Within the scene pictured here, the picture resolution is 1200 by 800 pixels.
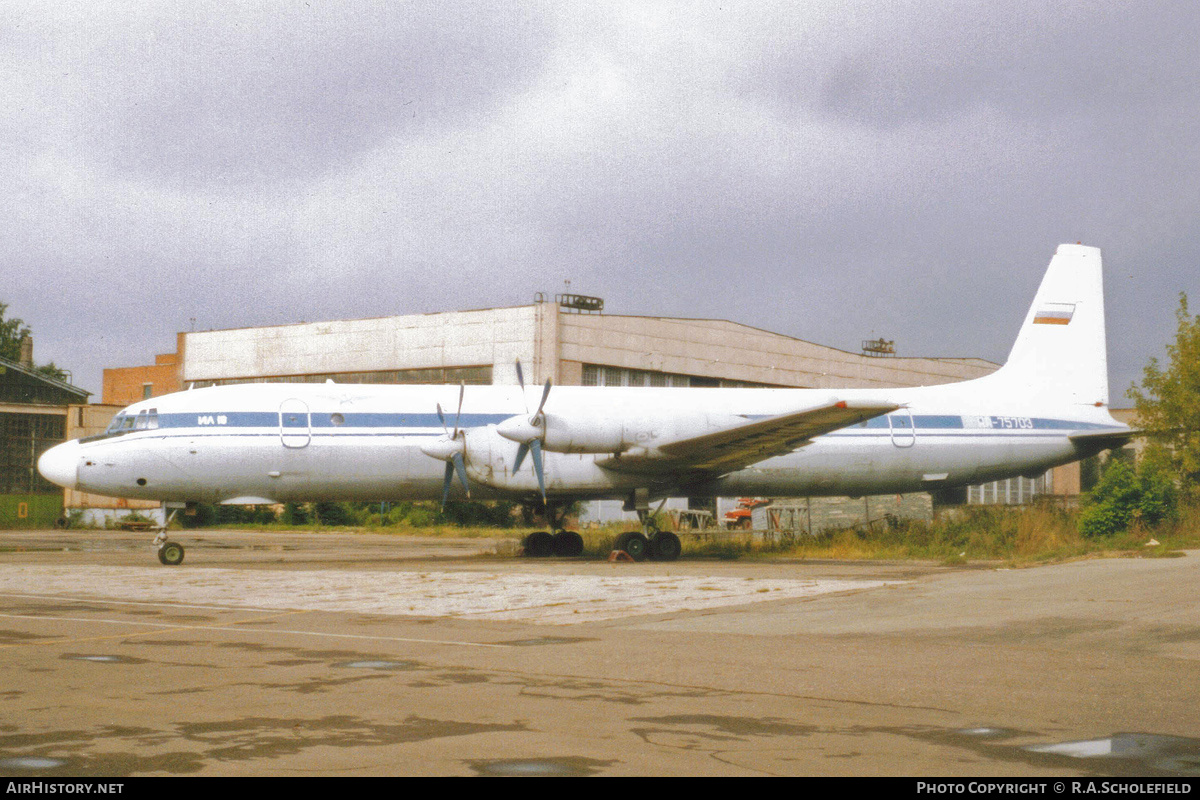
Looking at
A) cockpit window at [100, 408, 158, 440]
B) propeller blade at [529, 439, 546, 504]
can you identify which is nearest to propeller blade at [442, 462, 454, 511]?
propeller blade at [529, 439, 546, 504]

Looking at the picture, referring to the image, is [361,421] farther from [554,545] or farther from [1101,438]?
[1101,438]

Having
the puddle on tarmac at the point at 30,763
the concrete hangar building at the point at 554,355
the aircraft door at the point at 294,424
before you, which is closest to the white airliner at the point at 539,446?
the aircraft door at the point at 294,424

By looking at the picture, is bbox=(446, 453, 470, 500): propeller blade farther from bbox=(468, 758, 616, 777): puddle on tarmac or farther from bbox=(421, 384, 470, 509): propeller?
bbox=(468, 758, 616, 777): puddle on tarmac

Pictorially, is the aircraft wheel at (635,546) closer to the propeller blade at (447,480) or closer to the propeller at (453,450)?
the propeller at (453,450)

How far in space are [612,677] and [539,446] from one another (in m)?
13.7

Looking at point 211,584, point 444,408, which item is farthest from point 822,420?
point 211,584

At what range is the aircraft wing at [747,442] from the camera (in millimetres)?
21156

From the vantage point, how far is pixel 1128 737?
6070mm

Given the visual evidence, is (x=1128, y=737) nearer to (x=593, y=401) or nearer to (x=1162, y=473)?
(x=593, y=401)

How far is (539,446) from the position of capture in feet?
71.8

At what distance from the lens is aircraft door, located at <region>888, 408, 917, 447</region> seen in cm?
2623

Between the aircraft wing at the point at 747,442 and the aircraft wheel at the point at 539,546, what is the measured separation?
319cm

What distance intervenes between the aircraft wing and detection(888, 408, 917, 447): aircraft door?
349 centimetres

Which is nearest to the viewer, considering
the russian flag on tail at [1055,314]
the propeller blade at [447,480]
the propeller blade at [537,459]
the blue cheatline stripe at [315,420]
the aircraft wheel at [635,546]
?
the propeller blade at [537,459]
